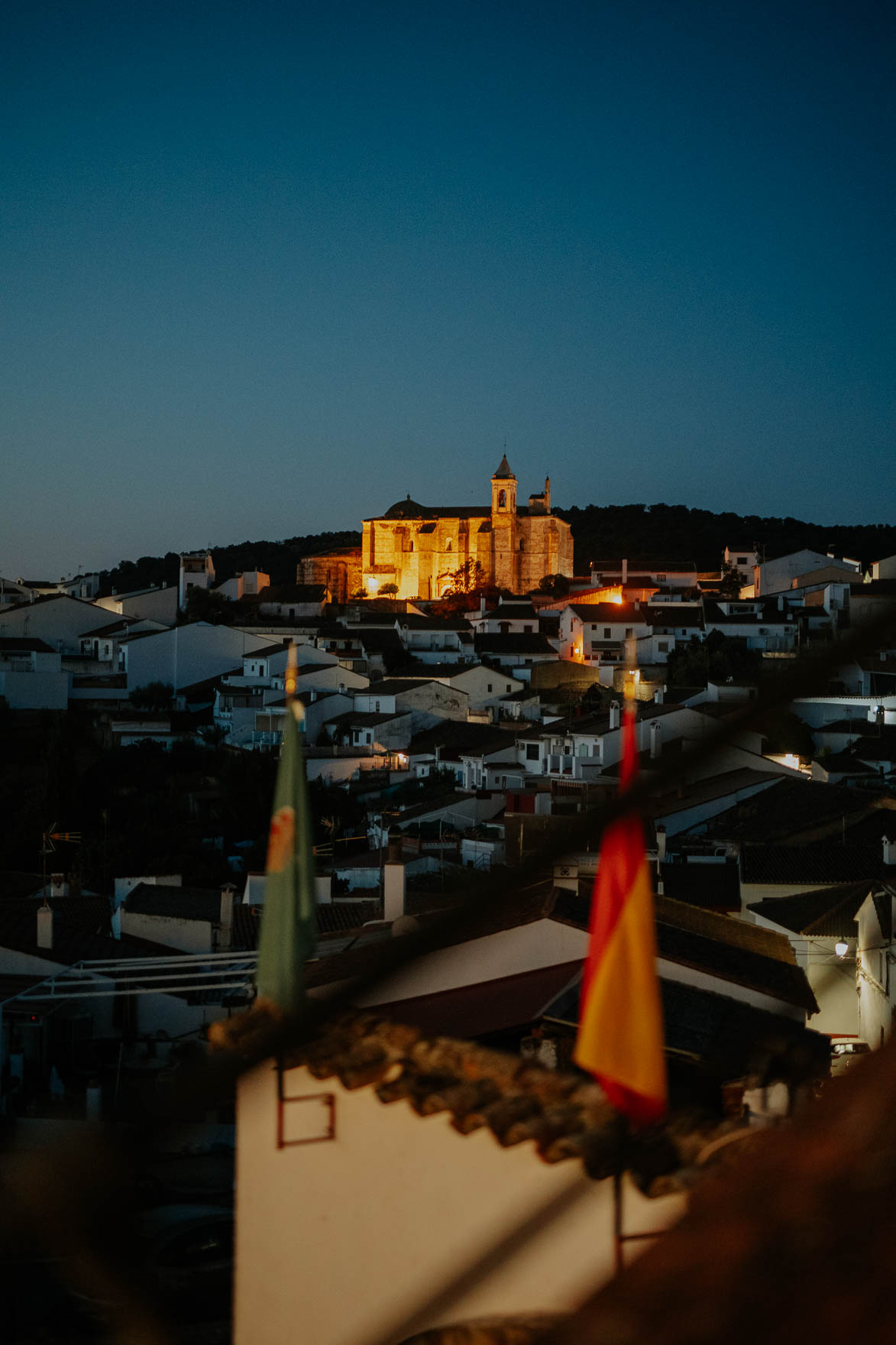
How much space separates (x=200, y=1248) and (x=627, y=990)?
2.52 metres

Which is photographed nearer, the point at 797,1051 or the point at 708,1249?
the point at 708,1249

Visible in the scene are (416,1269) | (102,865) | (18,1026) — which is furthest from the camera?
(102,865)

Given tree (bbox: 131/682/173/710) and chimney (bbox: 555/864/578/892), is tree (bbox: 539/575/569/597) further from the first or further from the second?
chimney (bbox: 555/864/578/892)

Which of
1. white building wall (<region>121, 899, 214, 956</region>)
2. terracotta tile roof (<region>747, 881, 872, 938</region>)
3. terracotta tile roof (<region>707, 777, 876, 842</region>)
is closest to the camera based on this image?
terracotta tile roof (<region>747, 881, 872, 938</region>)

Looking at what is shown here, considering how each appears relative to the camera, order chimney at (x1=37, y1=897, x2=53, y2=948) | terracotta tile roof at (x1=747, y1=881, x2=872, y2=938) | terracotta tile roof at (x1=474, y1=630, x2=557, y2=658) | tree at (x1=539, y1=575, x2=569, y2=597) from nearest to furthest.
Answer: terracotta tile roof at (x1=747, y1=881, x2=872, y2=938), chimney at (x1=37, y1=897, x2=53, y2=948), terracotta tile roof at (x1=474, y1=630, x2=557, y2=658), tree at (x1=539, y1=575, x2=569, y2=597)

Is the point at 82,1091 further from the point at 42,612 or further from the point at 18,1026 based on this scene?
the point at 42,612

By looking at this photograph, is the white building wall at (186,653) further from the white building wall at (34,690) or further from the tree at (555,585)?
the tree at (555,585)

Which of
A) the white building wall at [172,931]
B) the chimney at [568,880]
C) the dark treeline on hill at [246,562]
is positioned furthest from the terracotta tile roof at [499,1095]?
the dark treeline on hill at [246,562]

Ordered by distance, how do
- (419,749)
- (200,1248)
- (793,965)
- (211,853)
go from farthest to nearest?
(419,749)
(211,853)
(793,965)
(200,1248)

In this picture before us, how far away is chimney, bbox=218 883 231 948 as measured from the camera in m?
10.6

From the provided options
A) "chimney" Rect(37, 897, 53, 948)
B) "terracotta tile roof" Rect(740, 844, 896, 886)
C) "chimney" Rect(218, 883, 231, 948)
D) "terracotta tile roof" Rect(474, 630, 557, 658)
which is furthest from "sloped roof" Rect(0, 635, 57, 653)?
"terracotta tile roof" Rect(740, 844, 896, 886)

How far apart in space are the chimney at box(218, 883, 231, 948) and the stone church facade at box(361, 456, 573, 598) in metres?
40.1

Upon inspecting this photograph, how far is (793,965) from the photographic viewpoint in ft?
24.5

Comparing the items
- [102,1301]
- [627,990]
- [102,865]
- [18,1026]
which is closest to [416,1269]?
[627,990]
